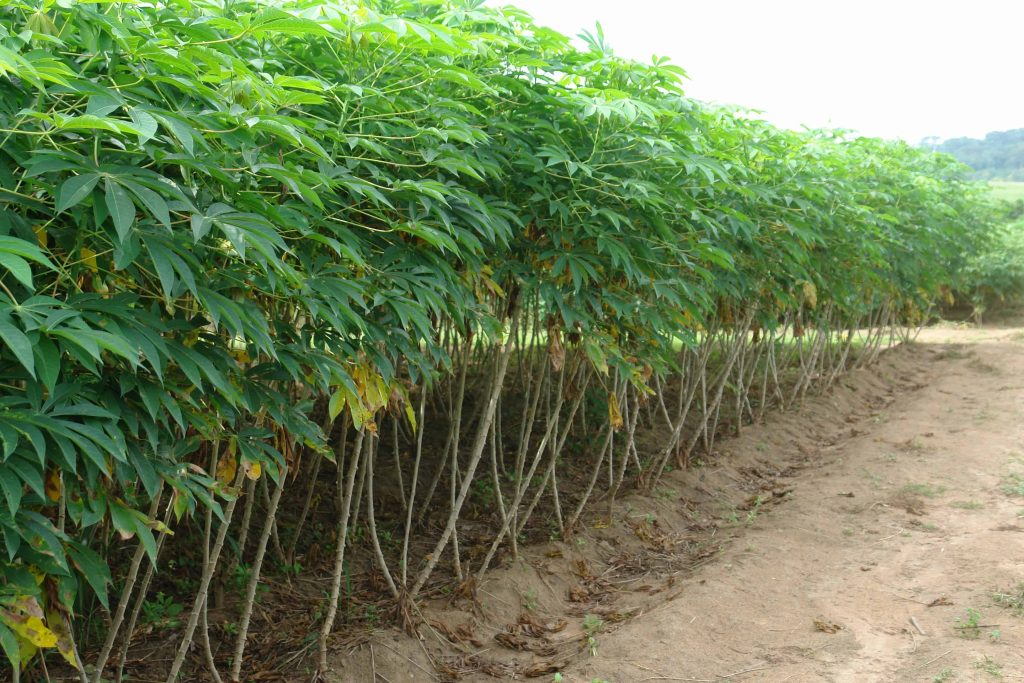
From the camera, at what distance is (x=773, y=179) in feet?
15.0

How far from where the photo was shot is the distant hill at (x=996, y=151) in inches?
1505

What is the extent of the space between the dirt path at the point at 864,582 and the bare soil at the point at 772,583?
1 cm

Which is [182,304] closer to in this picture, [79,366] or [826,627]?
[79,366]

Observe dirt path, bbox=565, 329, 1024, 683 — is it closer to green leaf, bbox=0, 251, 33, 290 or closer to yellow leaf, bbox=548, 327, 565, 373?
yellow leaf, bbox=548, 327, 565, 373

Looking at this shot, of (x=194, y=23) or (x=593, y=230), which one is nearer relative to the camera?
(x=194, y=23)

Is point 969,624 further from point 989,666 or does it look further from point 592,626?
point 592,626

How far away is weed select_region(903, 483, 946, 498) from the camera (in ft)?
17.3

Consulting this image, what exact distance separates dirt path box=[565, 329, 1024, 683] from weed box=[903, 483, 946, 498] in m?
0.01

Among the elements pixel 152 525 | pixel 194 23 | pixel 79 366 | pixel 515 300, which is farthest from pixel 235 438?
pixel 515 300

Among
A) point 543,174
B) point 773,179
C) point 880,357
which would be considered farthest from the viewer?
point 880,357

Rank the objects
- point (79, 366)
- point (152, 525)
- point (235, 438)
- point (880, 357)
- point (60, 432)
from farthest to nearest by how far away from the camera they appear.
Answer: point (880, 357)
point (235, 438)
point (152, 525)
point (79, 366)
point (60, 432)

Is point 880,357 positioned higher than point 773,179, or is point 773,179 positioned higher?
point 773,179

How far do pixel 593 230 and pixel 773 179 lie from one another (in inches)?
73.4

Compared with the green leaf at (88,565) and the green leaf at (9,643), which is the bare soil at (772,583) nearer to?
the green leaf at (88,565)
